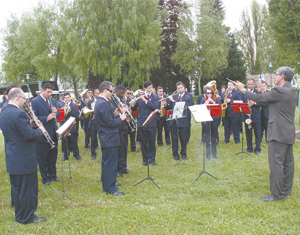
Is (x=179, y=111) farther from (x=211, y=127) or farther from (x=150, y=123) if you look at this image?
(x=211, y=127)

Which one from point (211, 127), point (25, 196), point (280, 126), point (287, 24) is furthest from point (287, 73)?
point (287, 24)

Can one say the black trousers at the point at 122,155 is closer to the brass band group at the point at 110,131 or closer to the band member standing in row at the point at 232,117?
the brass band group at the point at 110,131

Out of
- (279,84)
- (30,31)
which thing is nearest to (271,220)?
(279,84)

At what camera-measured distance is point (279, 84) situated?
482 cm

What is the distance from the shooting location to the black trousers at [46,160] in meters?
6.34

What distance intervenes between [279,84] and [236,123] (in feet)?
18.3

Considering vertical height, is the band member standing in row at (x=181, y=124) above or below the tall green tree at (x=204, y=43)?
below

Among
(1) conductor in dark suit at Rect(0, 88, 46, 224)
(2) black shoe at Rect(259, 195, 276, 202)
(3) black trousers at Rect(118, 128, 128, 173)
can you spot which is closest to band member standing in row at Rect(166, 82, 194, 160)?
(3) black trousers at Rect(118, 128, 128, 173)

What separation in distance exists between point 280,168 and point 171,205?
2169mm

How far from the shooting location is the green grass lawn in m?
3.99

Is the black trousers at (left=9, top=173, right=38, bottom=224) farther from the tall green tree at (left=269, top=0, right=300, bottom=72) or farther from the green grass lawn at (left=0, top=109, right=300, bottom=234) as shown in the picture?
the tall green tree at (left=269, top=0, right=300, bottom=72)

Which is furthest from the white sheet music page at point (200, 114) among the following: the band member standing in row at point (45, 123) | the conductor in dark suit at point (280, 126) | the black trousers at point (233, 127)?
the black trousers at point (233, 127)

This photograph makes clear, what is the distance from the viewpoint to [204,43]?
3127 cm

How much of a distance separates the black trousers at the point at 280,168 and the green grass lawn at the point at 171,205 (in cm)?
20
